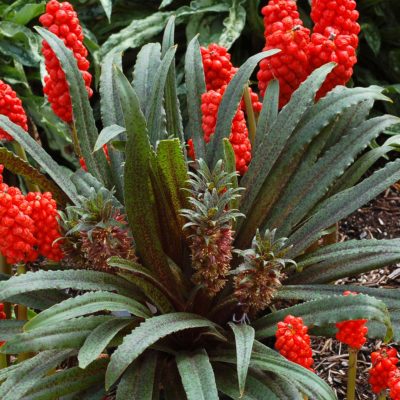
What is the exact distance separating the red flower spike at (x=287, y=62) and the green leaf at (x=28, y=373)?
1.17 metres

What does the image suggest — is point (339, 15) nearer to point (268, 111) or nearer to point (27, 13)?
point (268, 111)

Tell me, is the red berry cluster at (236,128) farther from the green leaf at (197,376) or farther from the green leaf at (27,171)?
the green leaf at (197,376)

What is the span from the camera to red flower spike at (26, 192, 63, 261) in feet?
7.47

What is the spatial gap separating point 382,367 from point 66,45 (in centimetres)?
150

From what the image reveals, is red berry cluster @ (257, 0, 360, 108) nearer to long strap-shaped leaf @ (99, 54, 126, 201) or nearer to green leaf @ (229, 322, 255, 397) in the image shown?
long strap-shaped leaf @ (99, 54, 126, 201)

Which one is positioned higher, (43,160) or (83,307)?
(43,160)

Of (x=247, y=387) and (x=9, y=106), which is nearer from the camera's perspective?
(x=247, y=387)

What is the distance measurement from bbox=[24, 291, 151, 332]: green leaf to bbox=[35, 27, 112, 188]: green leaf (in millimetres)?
651

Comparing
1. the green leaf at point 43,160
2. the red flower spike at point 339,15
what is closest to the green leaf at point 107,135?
the green leaf at point 43,160

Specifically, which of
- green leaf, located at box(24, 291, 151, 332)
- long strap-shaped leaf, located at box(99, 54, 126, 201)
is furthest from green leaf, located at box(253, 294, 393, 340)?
long strap-shaped leaf, located at box(99, 54, 126, 201)

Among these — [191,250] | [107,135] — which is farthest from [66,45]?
[191,250]

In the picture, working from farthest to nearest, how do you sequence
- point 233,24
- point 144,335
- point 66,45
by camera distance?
point 233,24
point 66,45
point 144,335

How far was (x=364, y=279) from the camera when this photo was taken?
330 cm

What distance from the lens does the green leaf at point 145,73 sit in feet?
9.34
